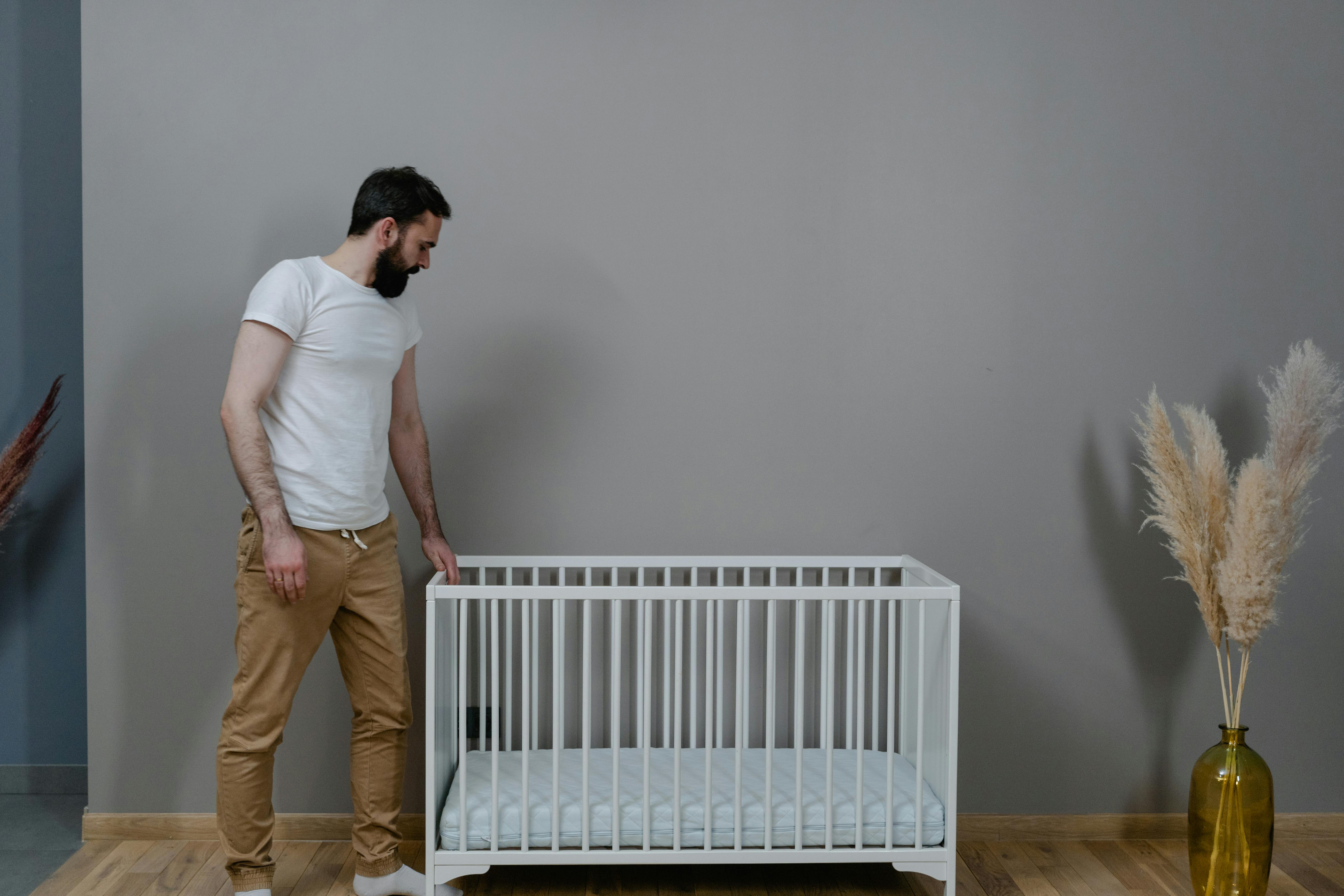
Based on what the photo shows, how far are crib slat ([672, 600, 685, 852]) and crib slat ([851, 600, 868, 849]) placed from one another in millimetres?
352

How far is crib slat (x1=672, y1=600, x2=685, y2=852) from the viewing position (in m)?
1.77

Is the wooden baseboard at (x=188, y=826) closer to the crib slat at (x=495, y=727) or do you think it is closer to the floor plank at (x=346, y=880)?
the floor plank at (x=346, y=880)

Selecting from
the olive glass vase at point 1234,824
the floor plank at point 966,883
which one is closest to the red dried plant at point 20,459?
the floor plank at point 966,883

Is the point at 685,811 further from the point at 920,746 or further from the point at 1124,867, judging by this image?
the point at 1124,867

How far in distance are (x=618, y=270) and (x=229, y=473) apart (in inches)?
41.2

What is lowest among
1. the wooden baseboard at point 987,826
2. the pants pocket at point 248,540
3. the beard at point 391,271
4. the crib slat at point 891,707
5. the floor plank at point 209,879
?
the floor plank at point 209,879

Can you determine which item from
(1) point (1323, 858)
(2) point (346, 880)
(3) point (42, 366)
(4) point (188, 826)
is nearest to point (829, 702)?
Result: (2) point (346, 880)

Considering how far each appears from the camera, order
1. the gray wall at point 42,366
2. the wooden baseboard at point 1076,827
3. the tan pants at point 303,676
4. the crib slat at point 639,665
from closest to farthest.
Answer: the tan pants at point 303,676 → the crib slat at point 639,665 → the wooden baseboard at point 1076,827 → the gray wall at point 42,366

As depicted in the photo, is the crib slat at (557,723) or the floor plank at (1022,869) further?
the floor plank at (1022,869)

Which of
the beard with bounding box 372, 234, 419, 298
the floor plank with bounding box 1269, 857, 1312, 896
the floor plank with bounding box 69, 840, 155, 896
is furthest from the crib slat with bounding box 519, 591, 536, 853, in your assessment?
the floor plank with bounding box 1269, 857, 1312, 896

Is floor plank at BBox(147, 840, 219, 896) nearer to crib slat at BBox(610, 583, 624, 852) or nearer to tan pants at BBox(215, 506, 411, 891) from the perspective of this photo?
tan pants at BBox(215, 506, 411, 891)

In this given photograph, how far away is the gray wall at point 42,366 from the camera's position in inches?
93.4

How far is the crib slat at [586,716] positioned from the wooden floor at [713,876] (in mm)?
248

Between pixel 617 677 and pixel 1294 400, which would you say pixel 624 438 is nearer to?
pixel 617 677
